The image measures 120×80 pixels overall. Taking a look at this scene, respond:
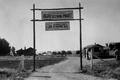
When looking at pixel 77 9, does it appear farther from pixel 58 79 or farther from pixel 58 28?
pixel 58 79

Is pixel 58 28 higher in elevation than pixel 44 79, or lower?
higher

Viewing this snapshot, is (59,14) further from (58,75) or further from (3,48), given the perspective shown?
(3,48)

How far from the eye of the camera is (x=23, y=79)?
52.1 feet

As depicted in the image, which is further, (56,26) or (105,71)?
(56,26)

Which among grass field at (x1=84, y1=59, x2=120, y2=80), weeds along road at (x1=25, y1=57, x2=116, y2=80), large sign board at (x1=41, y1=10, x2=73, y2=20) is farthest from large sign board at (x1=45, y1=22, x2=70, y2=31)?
grass field at (x1=84, y1=59, x2=120, y2=80)

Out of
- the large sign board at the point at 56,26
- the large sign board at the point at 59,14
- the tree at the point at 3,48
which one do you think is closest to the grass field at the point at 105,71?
A: the large sign board at the point at 56,26

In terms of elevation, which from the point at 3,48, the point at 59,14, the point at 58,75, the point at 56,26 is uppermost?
the point at 59,14

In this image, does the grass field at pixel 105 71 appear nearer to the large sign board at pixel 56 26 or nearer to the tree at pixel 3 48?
the large sign board at pixel 56 26

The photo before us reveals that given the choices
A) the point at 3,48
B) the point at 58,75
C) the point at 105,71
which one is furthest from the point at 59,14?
the point at 3,48

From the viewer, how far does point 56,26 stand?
22.7 metres

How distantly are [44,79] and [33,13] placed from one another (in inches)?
336

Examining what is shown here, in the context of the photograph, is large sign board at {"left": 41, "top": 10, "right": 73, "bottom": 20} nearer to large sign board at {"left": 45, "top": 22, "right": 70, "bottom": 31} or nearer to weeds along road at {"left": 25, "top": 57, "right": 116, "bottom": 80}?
large sign board at {"left": 45, "top": 22, "right": 70, "bottom": 31}

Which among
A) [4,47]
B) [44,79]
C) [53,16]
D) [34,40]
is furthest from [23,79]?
[4,47]

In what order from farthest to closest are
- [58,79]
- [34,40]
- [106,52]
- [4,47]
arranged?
[4,47], [106,52], [34,40], [58,79]
